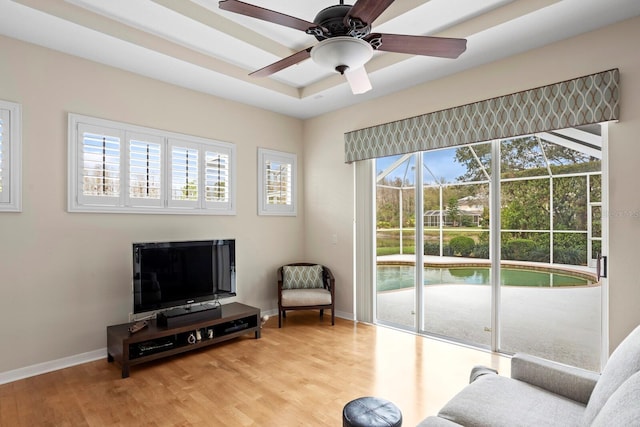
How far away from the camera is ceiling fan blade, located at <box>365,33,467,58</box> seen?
2.03 meters

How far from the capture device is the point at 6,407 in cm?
256

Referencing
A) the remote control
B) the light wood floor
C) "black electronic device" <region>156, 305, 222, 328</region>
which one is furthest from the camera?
"black electronic device" <region>156, 305, 222, 328</region>

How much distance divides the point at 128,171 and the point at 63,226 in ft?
2.66

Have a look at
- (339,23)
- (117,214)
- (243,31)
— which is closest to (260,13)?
(339,23)

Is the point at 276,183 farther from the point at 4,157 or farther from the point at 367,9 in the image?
the point at 367,9

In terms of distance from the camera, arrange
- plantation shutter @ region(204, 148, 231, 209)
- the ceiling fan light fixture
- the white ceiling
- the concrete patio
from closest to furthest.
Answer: the ceiling fan light fixture, the white ceiling, the concrete patio, plantation shutter @ region(204, 148, 231, 209)

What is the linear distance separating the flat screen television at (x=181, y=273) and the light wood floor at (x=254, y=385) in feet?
1.94

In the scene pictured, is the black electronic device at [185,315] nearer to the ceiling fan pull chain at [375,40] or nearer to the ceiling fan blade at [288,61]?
the ceiling fan blade at [288,61]

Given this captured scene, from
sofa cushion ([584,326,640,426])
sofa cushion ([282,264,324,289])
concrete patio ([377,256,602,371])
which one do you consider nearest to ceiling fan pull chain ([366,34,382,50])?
sofa cushion ([584,326,640,426])

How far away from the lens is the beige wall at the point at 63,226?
9.98 feet

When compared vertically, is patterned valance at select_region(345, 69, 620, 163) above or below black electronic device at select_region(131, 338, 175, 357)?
above

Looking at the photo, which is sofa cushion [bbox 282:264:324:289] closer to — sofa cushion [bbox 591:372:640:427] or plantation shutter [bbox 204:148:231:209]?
plantation shutter [bbox 204:148:231:209]

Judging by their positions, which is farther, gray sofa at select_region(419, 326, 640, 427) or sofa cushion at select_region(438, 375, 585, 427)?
sofa cushion at select_region(438, 375, 585, 427)

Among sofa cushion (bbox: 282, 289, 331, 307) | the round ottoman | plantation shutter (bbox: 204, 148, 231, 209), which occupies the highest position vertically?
plantation shutter (bbox: 204, 148, 231, 209)
